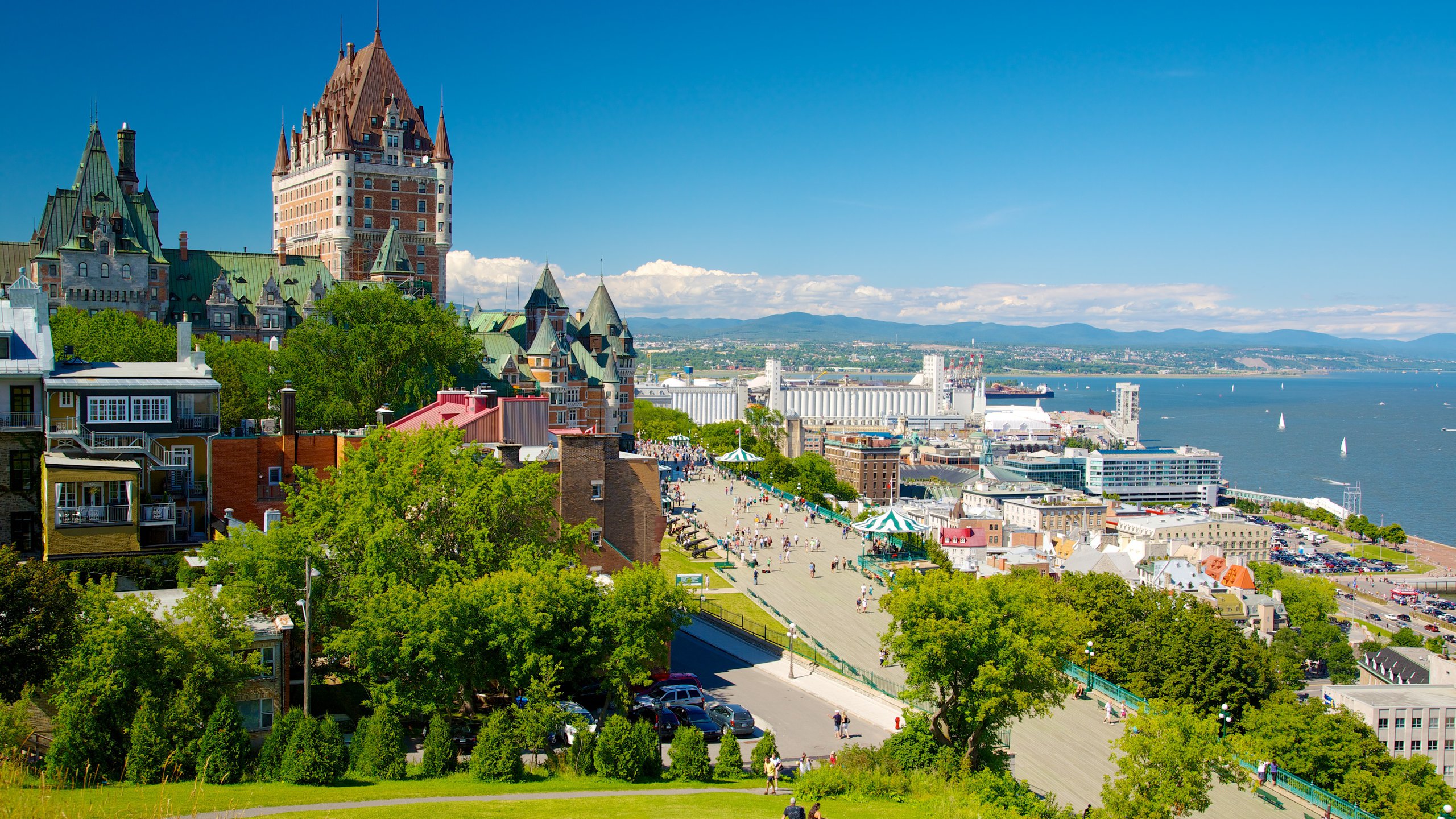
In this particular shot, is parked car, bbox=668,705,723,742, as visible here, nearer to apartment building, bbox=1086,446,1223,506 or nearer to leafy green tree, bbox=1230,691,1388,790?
leafy green tree, bbox=1230,691,1388,790

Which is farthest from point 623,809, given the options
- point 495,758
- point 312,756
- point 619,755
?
point 312,756

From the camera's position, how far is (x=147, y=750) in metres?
20.4

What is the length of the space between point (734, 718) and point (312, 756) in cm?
1097

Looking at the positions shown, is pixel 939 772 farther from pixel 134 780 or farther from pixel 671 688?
pixel 134 780

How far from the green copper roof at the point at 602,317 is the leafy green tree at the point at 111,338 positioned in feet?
124

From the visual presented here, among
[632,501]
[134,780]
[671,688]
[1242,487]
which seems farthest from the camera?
[1242,487]

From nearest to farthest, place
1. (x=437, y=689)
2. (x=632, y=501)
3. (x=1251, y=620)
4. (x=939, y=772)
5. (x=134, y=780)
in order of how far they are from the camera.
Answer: (x=134, y=780)
(x=437, y=689)
(x=939, y=772)
(x=632, y=501)
(x=1251, y=620)

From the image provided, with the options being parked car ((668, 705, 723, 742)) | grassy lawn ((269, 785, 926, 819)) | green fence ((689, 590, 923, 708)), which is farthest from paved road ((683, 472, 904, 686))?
grassy lawn ((269, 785, 926, 819))

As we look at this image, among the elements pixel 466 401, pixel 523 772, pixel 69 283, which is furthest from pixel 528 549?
pixel 69 283

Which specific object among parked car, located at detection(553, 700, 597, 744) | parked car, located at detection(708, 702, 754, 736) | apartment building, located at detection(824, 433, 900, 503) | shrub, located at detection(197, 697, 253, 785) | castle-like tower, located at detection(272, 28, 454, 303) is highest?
castle-like tower, located at detection(272, 28, 454, 303)

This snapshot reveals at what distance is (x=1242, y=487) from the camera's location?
179 metres

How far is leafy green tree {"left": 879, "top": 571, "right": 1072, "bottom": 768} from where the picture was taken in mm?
29188

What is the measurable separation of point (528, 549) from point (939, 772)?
36.7 feet

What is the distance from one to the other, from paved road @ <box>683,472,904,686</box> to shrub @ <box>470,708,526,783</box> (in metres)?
17.1
